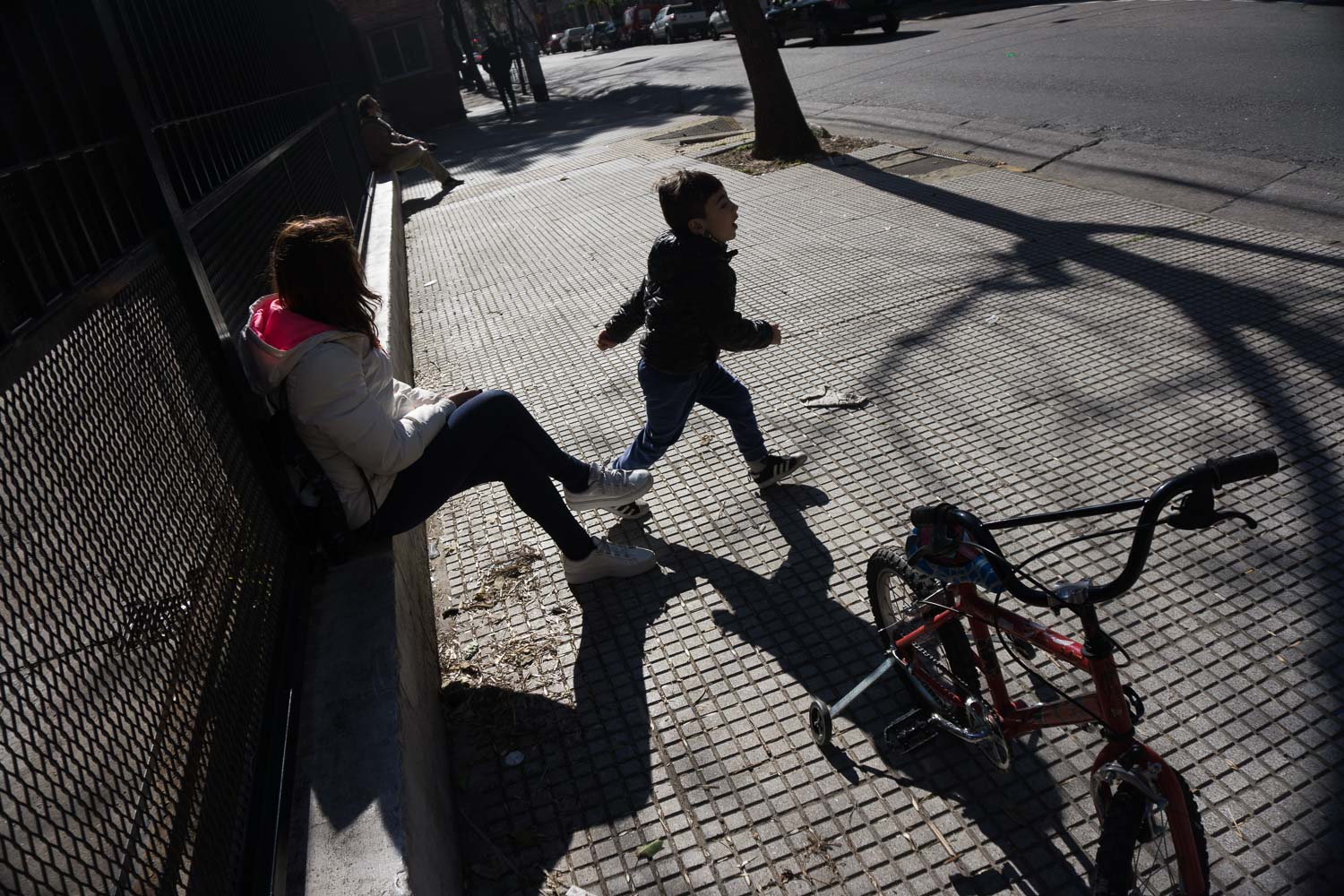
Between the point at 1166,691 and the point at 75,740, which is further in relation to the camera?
the point at 1166,691

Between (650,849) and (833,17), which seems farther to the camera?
A: (833,17)

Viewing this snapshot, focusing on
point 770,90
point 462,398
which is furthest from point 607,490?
point 770,90

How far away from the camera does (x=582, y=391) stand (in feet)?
18.1

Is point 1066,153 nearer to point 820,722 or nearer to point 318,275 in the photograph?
point 820,722

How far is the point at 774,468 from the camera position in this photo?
13.4 feet

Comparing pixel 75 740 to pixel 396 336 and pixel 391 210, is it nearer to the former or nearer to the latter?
pixel 396 336

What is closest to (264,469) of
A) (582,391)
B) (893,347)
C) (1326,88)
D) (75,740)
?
(75,740)

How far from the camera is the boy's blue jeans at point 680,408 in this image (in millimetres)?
3891

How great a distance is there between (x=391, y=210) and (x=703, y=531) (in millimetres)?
7534

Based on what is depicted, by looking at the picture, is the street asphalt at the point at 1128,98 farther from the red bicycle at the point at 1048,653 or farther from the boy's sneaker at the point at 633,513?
the red bicycle at the point at 1048,653

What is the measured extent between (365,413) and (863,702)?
1.76m

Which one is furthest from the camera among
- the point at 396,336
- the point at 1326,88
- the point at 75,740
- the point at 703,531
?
the point at 1326,88

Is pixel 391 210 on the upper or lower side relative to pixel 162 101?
lower

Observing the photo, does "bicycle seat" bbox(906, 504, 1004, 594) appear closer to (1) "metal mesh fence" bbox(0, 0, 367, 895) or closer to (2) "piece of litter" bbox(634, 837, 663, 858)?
(2) "piece of litter" bbox(634, 837, 663, 858)
